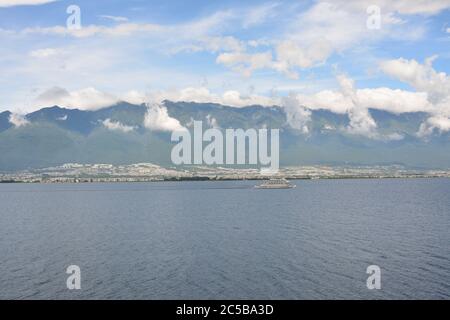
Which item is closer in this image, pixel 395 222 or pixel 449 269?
pixel 449 269

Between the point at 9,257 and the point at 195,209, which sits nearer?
the point at 9,257

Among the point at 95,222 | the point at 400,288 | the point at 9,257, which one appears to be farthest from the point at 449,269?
the point at 95,222

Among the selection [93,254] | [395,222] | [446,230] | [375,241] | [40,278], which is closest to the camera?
[40,278]

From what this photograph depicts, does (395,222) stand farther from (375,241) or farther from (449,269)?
(449,269)
